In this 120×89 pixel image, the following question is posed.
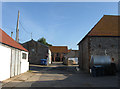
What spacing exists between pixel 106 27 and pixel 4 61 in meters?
14.4

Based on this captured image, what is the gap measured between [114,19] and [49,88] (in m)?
16.9

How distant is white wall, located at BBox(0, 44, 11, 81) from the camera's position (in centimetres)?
997

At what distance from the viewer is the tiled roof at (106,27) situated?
1745cm

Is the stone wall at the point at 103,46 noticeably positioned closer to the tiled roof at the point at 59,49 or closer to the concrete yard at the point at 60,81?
the concrete yard at the point at 60,81

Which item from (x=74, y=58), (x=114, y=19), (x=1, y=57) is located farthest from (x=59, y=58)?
(x=1, y=57)

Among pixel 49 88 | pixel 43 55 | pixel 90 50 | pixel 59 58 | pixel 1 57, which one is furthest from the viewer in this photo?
pixel 59 58

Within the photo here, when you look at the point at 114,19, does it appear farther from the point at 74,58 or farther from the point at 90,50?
the point at 74,58

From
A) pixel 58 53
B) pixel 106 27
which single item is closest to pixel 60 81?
pixel 106 27

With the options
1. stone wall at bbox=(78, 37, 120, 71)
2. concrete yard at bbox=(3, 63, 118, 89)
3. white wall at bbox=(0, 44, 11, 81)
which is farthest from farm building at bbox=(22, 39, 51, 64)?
white wall at bbox=(0, 44, 11, 81)

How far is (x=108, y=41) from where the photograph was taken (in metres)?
17.3

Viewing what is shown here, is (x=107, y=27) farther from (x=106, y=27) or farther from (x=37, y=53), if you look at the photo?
(x=37, y=53)

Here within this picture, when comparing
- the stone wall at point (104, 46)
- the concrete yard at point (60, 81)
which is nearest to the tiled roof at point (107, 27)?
the stone wall at point (104, 46)

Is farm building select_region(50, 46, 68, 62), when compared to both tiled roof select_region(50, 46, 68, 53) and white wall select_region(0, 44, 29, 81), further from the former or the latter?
white wall select_region(0, 44, 29, 81)

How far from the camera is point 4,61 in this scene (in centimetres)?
1053
